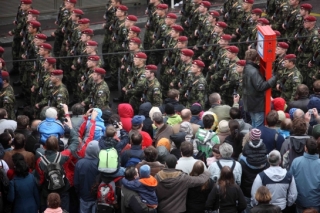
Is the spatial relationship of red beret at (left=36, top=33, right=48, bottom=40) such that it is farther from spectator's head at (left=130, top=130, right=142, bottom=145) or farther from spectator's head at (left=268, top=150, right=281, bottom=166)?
spectator's head at (left=268, top=150, right=281, bottom=166)

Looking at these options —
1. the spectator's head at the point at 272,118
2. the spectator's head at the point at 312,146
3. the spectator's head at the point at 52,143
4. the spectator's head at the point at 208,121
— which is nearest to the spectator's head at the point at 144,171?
the spectator's head at the point at 52,143

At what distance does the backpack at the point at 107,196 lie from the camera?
12023mm

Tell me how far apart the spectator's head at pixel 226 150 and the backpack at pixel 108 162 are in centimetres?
134

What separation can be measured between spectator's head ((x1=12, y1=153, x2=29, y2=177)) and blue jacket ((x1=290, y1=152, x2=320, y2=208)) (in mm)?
3403

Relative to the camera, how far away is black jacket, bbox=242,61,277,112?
1388 centimetres

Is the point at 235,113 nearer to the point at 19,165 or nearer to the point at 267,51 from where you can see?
the point at 267,51

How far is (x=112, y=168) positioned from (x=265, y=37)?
3.22 metres

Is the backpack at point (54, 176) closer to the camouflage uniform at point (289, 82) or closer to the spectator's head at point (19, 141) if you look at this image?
the spectator's head at point (19, 141)

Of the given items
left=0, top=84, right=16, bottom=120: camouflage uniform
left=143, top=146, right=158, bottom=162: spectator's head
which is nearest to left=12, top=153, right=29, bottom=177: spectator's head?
left=143, top=146, right=158, bottom=162: spectator's head

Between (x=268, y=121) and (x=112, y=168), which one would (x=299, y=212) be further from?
(x=112, y=168)

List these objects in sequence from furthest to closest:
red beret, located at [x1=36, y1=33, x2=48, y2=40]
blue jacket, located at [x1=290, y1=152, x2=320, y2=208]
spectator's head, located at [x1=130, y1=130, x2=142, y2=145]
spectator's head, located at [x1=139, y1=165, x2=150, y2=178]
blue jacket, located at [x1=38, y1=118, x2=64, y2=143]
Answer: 1. red beret, located at [x1=36, y1=33, x2=48, y2=40]
2. blue jacket, located at [x1=38, y1=118, x2=64, y2=143]
3. spectator's head, located at [x1=130, y1=130, x2=142, y2=145]
4. blue jacket, located at [x1=290, y1=152, x2=320, y2=208]
5. spectator's head, located at [x1=139, y1=165, x2=150, y2=178]

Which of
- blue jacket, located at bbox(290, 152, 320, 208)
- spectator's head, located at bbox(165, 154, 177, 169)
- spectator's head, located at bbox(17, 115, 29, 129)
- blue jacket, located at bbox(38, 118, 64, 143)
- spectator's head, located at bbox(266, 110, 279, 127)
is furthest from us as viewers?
spectator's head, located at bbox(17, 115, 29, 129)

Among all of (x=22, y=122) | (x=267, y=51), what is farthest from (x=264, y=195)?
(x=22, y=122)

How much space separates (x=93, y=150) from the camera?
40.4 ft
